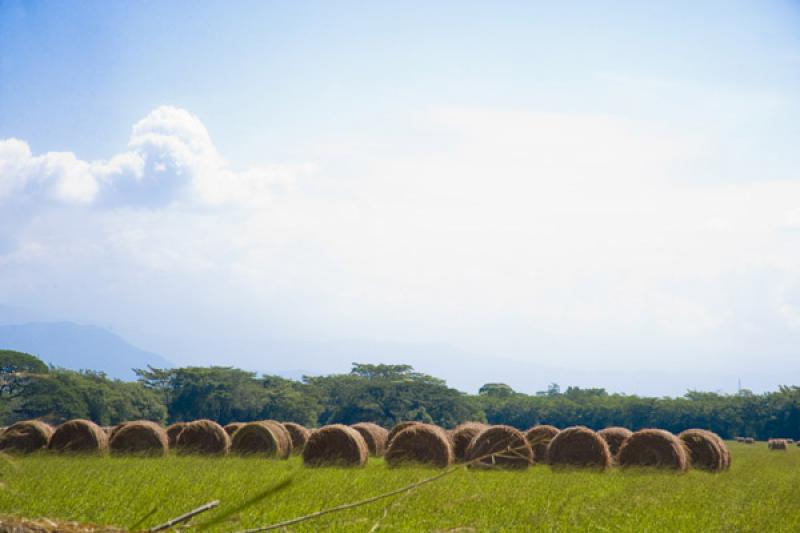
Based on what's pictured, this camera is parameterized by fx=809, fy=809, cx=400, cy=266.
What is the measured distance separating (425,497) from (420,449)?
8636mm

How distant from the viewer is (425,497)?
45.3 feet

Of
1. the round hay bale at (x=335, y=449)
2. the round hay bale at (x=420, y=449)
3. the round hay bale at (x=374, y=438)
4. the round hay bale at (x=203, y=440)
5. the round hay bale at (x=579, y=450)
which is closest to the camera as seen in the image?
the round hay bale at (x=579, y=450)

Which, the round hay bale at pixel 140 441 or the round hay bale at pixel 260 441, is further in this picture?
the round hay bale at pixel 260 441

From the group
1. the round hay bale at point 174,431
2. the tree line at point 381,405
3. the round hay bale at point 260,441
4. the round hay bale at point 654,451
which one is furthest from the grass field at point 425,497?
the tree line at point 381,405

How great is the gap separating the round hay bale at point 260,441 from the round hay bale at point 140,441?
2.38 meters

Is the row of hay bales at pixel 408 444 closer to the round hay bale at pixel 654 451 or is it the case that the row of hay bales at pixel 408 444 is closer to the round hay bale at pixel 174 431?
the round hay bale at pixel 654 451

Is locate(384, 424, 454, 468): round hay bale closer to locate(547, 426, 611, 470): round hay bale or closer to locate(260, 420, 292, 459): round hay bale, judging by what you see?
locate(547, 426, 611, 470): round hay bale

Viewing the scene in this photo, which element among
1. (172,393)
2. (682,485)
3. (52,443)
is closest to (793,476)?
(682,485)

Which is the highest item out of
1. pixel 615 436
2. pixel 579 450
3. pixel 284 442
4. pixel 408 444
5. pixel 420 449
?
pixel 615 436

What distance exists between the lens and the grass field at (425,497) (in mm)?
10875

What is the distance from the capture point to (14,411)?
4572 cm

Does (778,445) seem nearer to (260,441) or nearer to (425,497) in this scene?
(260,441)

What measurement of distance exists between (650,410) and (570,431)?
40.6 metres

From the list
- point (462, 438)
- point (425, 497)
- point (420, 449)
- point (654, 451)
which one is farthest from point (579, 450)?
point (425, 497)
